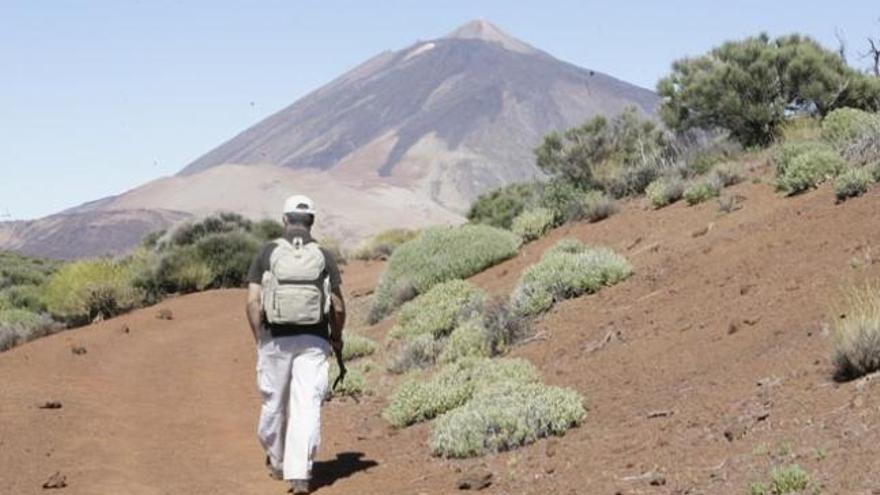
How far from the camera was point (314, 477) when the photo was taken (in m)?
7.98

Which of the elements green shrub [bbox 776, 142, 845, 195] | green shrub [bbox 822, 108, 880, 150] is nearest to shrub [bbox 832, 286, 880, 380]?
Result: green shrub [bbox 776, 142, 845, 195]

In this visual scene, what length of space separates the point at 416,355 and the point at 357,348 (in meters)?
1.72

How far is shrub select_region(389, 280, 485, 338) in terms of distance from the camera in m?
13.4

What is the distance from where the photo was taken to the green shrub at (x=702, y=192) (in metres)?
16.2

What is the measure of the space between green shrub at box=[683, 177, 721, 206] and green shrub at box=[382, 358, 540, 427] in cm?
688

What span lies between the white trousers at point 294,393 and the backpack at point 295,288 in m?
0.20

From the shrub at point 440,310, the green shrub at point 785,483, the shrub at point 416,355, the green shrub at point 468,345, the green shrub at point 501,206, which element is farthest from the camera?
the green shrub at point 501,206

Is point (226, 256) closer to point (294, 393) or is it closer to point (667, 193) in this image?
point (667, 193)

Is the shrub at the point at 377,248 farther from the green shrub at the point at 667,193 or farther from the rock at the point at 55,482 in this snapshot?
the rock at the point at 55,482

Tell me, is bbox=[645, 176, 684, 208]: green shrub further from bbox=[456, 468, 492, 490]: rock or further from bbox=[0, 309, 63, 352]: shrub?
bbox=[456, 468, 492, 490]: rock

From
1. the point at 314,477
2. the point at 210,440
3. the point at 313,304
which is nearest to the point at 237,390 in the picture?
the point at 210,440

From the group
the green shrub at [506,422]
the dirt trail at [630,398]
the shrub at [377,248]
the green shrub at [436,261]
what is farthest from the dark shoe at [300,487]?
the shrub at [377,248]

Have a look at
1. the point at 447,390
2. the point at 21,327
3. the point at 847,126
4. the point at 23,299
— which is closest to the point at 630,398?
the point at 447,390

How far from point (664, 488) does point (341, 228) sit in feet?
335
